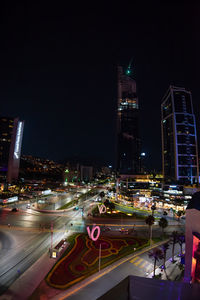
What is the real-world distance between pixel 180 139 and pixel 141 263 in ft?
491

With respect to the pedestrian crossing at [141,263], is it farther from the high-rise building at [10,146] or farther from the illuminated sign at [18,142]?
the illuminated sign at [18,142]

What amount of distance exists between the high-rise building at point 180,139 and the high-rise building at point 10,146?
14608cm

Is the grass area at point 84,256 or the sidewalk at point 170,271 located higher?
the grass area at point 84,256

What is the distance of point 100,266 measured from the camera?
27.9 metres

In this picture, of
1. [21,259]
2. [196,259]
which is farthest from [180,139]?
[21,259]

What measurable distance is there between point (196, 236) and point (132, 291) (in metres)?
16.7

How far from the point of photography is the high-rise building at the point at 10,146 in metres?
128

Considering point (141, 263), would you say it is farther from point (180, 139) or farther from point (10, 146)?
point (180, 139)

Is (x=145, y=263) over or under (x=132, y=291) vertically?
under

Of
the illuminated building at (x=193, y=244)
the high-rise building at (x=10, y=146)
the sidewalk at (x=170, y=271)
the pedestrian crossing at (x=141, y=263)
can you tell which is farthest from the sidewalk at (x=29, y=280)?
the high-rise building at (x=10, y=146)

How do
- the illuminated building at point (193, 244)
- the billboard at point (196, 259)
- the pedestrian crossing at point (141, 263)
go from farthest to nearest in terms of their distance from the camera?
the pedestrian crossing at point (141, 263) < the illuminated building at point (193, 244) < the billboard at point (196, 259)

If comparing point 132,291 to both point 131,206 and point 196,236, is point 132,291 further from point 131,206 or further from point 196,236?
point 131,206

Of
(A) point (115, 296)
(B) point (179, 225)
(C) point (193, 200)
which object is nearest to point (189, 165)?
(B) point (179, 225)

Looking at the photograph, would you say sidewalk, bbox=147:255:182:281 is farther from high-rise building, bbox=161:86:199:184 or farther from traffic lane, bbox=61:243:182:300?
high-rise building, bbox=161:86:199:184
